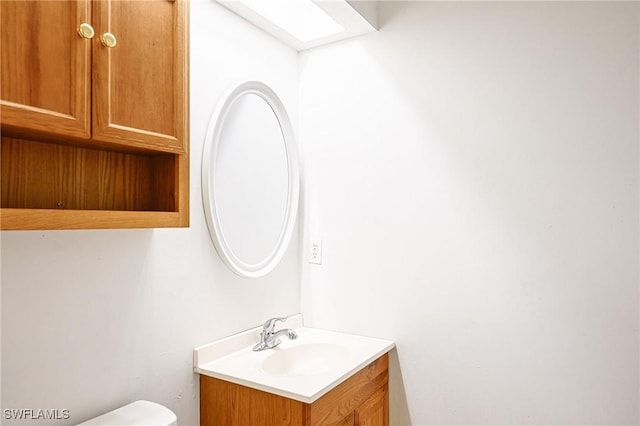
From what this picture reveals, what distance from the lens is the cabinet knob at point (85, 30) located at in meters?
0.96

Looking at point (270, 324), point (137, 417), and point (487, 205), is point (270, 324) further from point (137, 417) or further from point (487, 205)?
point (487, 205)

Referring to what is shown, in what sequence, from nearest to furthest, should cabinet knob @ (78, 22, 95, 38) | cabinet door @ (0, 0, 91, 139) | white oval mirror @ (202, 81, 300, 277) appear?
cabinet door @ (0, 0, 91, 139) → cabinet knob @ (78, 22, 95, 38) → white oval mirror @ (202, 81, 300, 277)

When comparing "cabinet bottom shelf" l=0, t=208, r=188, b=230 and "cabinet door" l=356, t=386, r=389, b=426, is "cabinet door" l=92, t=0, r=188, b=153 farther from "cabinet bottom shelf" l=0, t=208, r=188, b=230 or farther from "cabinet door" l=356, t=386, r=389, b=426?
"cabinet door" l=356, t=386, r=389, b=426

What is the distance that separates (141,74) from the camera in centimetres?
112

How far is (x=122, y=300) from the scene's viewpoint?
4.30 feet

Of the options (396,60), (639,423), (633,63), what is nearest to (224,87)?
(396,60)

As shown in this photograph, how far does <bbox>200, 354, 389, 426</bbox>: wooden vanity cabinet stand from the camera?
1373 millimetres

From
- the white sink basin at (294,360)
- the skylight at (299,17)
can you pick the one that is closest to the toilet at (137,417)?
the white sink basin at (294,360)

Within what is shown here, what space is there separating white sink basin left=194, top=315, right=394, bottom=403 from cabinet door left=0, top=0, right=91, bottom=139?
926 millimetres

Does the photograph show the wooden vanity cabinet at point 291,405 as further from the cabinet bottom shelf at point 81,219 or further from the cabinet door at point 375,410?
the cabinet bottom shelf at point 81,219

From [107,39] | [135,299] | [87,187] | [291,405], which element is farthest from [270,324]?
[107,39]

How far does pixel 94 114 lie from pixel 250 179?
86cm

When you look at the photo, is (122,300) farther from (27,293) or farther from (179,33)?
(179,33)

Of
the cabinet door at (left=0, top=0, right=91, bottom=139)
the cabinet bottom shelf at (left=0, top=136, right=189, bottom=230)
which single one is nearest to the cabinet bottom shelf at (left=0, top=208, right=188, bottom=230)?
the cabinet bottom shelf at (left=0, top=136, right=189, bottom=230)
